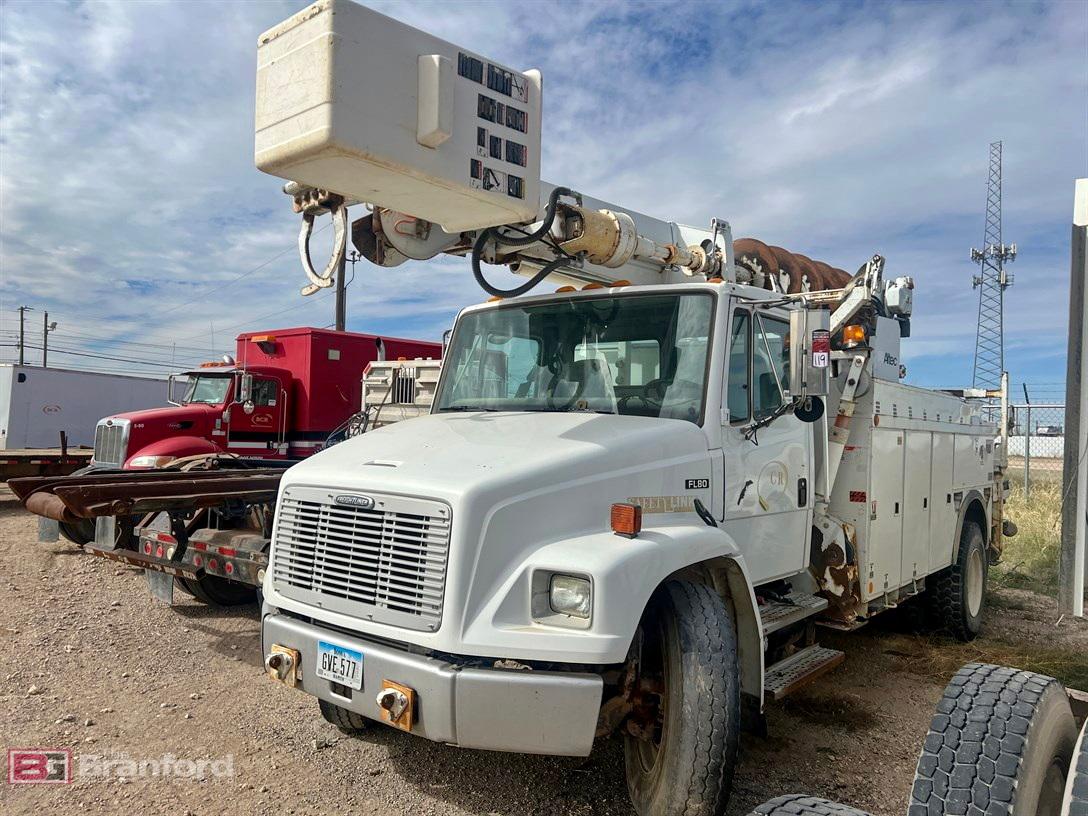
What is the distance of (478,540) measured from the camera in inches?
118

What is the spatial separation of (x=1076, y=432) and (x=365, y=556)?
692 centimetres

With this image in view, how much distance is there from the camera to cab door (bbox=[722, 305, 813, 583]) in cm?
403

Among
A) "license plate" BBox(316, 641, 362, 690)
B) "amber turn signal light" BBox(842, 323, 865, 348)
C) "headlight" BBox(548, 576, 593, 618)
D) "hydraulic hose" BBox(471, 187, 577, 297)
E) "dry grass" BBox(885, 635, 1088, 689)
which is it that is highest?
"hydraulic hose" BBox(471, 187, 577, 297)

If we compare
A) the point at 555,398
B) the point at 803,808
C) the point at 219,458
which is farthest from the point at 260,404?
the point at 803,808

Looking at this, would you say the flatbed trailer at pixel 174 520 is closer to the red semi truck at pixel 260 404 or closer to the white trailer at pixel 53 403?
the red semi truck at pixel 260 404

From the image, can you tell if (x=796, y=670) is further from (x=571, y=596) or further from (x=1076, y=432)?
(x=1076, y=432)

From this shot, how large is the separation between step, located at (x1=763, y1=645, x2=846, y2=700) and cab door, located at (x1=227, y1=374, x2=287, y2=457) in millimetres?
9026

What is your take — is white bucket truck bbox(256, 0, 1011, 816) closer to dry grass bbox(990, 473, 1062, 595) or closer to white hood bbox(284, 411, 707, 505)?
white hood bbox(284, 411, 707, 505)

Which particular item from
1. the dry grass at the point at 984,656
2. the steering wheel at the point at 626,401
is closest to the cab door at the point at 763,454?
the steering wheel at the point at 626,401

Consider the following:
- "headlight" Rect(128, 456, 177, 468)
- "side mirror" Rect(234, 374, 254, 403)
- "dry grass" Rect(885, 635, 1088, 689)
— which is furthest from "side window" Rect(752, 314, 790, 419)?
"side mirror" Rect(234, 374, 254, 403)

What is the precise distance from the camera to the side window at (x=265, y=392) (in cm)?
1173

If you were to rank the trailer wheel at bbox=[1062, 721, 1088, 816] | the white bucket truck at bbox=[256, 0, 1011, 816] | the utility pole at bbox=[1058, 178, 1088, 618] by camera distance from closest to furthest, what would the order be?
1. the trailer wheel at bbox=[1062, 721, 1088, 816]
2. the white bucket truck at bbox=[256, 0, 1011, 816]
3. the utility pole at bbox=[1058, 178, 1088, 618]

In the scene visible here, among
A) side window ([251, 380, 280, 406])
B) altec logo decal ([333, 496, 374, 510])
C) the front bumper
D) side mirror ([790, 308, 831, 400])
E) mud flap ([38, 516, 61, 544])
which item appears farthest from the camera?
side window ([251, 380, 280, 406])

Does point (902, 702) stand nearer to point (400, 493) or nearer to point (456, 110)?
point (400, 493)
